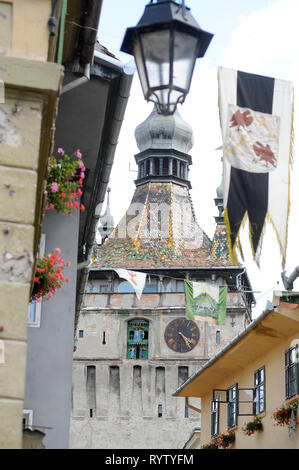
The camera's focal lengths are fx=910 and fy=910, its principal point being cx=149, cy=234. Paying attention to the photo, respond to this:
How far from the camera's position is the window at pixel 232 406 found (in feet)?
67.9

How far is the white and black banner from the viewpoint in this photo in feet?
24.4

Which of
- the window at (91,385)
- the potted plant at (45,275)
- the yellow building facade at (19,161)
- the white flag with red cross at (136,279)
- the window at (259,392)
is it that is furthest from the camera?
the window at (91,385)

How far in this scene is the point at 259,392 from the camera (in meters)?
18.8

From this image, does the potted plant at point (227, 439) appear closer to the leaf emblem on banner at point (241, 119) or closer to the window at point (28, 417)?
the window at point (28, 417)

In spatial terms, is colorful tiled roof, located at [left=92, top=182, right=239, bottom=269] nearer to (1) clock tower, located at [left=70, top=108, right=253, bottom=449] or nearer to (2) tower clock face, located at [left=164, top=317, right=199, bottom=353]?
(1) clock tower, located at [left=70, top=108, right=253, bottom=449]

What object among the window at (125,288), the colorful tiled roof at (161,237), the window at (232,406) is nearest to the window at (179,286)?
the colorful tiled roof at (161,237)

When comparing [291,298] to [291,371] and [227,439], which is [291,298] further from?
[227,439]

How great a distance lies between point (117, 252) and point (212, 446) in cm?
3493

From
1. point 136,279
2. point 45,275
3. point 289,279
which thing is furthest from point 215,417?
A: point 45,275

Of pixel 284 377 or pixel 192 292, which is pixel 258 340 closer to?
pixel 284 377

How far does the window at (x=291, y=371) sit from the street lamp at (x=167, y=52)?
1160cm

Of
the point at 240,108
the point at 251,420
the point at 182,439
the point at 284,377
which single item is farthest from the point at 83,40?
the point at 182,439

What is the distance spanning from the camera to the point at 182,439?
4934 centimetres

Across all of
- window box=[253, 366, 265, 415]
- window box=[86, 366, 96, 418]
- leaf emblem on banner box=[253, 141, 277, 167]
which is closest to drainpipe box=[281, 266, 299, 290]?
leaf emblem on banner box=[253, 141, 277, 167]
